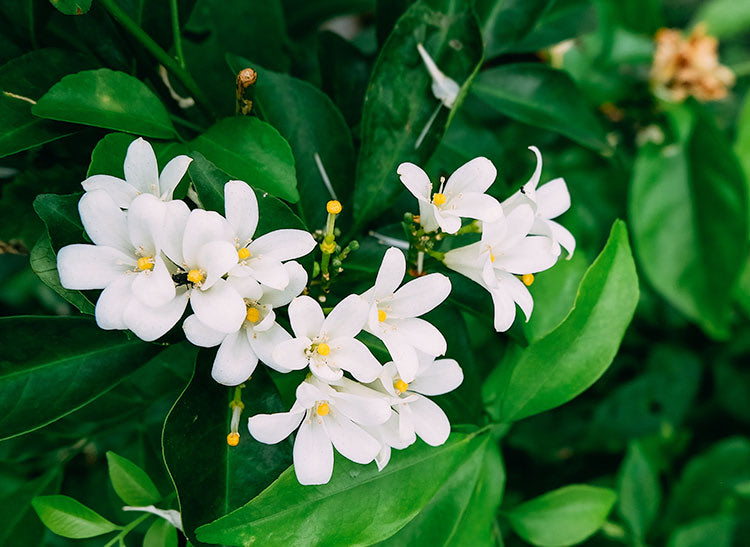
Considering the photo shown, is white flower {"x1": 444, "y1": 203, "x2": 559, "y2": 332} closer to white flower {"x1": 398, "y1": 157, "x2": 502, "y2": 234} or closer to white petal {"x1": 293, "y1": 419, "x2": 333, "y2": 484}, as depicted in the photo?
white flower {"x1": 398, "y1": 157, "x2": 502, "y2": 234}

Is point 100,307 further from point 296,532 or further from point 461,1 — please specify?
point 461,1

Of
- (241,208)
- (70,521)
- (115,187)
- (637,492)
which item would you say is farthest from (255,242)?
(637,492)

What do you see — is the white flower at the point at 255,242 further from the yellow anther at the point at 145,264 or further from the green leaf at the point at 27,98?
the green leaf at the point at 27,98

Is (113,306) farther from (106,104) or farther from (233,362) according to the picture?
(106,104)

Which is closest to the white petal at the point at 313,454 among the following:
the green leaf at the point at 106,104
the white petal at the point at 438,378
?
the white petal at the point at 438,378

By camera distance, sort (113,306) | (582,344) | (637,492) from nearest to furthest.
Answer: (113,306), (582,344), (637,492)

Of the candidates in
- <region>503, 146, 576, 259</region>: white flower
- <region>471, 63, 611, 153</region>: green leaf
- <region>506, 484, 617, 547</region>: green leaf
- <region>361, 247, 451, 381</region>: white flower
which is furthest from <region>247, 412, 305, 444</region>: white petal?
<region>471, 63, 611, 153</region>: green leaf

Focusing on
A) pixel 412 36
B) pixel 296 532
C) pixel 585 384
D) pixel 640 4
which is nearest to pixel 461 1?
pixel 412 36
